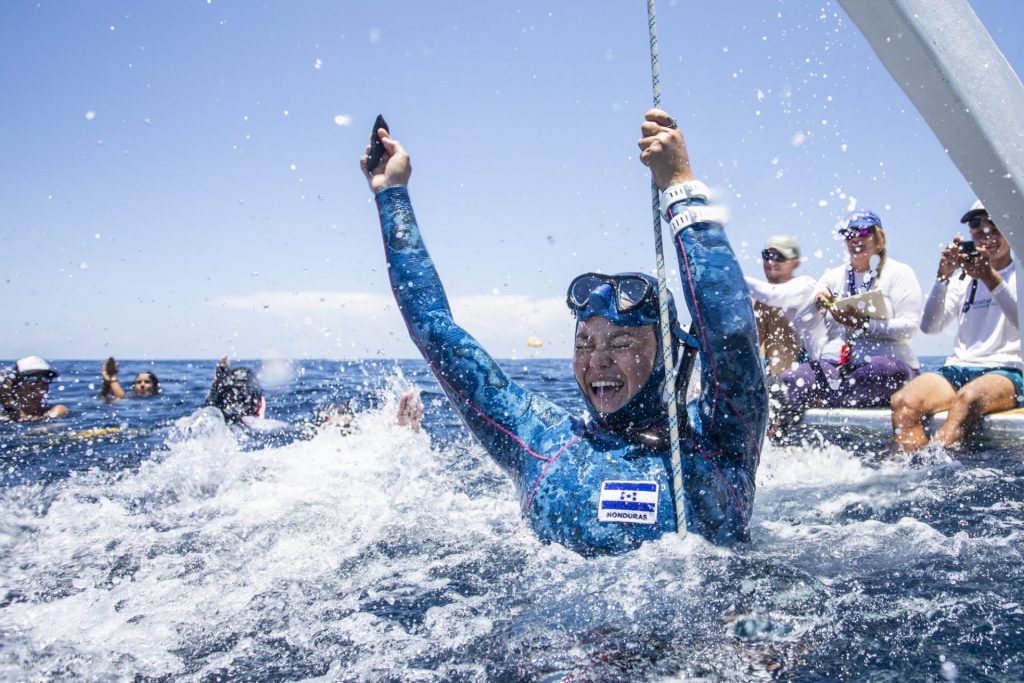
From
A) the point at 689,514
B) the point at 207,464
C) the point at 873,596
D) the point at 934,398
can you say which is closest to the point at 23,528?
the point at 207,464

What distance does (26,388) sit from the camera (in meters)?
10.6

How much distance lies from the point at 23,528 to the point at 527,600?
361 centimetres

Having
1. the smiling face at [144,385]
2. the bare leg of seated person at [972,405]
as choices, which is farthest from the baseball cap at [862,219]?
the smiling face at [144,385]

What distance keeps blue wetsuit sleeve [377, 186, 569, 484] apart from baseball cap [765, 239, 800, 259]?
527 cm

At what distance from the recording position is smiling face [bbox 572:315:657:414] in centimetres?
286

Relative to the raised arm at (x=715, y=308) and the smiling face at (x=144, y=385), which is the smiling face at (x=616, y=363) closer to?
the raised arm at (x=715, y=308)

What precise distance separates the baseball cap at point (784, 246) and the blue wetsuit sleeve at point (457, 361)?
5270mm

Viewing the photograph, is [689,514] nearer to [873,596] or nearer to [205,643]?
[873,596]

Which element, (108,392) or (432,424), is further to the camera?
(108,392)

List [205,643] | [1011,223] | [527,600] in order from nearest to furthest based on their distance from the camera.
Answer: [205,643], [527,600], [1011,223]

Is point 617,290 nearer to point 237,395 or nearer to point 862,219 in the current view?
point 862,219

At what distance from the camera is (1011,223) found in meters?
2.98

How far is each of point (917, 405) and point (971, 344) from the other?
901 mm

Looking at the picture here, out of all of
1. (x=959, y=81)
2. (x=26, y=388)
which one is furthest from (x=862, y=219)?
(x=26, y=388)
